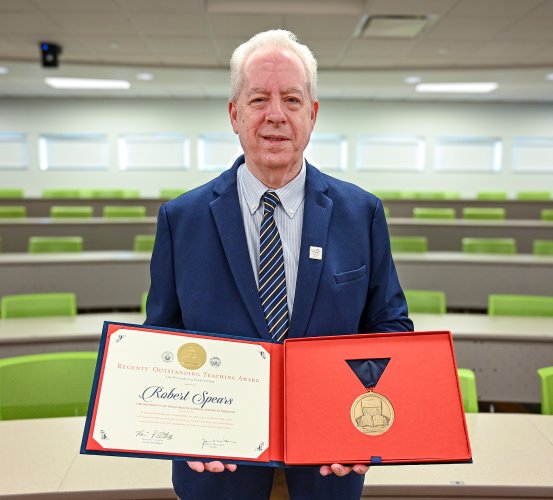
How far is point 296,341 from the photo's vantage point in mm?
1192

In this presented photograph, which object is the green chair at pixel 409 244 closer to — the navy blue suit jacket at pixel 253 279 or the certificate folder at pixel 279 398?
the navy blue suit jacket at pixel 253 279

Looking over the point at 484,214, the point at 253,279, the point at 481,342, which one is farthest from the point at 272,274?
the point at 484,214

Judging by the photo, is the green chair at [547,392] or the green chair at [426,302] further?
the green chair at [426,302]

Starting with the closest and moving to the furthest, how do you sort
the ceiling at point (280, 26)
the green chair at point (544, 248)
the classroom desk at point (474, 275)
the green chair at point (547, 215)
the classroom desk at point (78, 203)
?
the classroom desk at point (474, 275)
the ceiling at point (280, 26)
the green chair at point (544, 248)
the green chair at point (547, 215)
the classroom desk at point (78, 203)

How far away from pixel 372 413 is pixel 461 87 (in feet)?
35.7

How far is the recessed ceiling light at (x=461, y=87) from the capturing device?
10.4m

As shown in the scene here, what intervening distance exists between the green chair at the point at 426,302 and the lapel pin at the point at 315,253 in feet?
8.20

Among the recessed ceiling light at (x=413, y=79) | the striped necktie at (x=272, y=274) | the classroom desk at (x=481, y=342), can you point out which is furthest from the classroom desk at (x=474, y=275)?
the recessed ceiling light at (x=413, y=79)

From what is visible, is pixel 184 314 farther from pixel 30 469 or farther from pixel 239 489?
pixel 30 469

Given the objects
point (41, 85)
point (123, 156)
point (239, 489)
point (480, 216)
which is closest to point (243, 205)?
point (239, 489)

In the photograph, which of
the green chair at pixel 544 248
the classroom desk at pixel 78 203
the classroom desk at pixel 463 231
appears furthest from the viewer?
the classroom desk at pixel 78 203

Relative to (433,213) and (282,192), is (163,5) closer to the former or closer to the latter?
(433,213)

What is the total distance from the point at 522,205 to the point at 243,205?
28.7 feet

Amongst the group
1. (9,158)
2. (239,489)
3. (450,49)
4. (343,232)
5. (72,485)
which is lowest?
(72,485)
